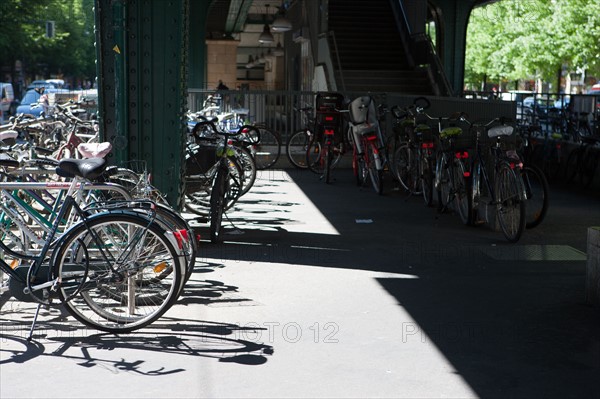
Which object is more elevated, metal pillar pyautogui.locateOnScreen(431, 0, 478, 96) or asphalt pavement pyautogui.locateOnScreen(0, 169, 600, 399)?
metal pillar pyautogui.locateOnScreen(431, 0, 478, 96)

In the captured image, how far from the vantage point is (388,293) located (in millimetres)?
6988

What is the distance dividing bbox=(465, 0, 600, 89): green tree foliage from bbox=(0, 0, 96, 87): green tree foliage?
19326 mm

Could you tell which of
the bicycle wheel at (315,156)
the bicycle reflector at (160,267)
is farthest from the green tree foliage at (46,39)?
the bicycle reflector at (160,267)

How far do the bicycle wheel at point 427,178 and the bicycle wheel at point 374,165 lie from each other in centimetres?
83

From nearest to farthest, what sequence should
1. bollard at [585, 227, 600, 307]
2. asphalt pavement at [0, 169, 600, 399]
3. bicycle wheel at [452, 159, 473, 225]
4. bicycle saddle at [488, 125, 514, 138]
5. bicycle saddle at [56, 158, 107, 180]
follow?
asphalt pavement at [0, 169, 600, 399], bicycle saddle at [56, 158, 107, 180], bollard at [585, 227, 600, 307], bicycle saddle at [488, 125, 514, 138], bicycle wheel at [452, 159, 473, 225]

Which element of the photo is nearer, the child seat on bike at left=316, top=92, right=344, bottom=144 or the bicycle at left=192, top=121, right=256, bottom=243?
the bicycle at left=192, top=121, right=256, bottom=243

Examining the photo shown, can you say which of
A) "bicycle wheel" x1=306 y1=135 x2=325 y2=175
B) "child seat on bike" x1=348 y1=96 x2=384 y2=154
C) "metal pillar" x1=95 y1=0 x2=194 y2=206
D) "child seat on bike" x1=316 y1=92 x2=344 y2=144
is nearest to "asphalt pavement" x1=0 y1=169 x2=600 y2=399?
"metal pillar" x1=95 y1=0 x2=194 y2=206

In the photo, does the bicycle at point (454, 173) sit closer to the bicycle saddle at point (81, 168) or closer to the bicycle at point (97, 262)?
the bicycle at point (97, 262)

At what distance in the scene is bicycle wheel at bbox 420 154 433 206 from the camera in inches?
474

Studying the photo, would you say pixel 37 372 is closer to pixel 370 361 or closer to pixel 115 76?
pixel 370 361

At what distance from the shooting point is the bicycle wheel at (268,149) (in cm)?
1709

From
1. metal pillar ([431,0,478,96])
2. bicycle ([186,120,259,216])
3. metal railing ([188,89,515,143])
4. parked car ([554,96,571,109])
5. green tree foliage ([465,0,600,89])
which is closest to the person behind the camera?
bicycle ([186,120,259,216])

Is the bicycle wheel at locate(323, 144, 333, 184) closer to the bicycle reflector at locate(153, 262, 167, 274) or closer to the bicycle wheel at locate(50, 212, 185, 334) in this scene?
the bicycle wheel at locate(50, 212, 185, 334)

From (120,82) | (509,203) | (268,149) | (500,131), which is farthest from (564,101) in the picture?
(120,82)
